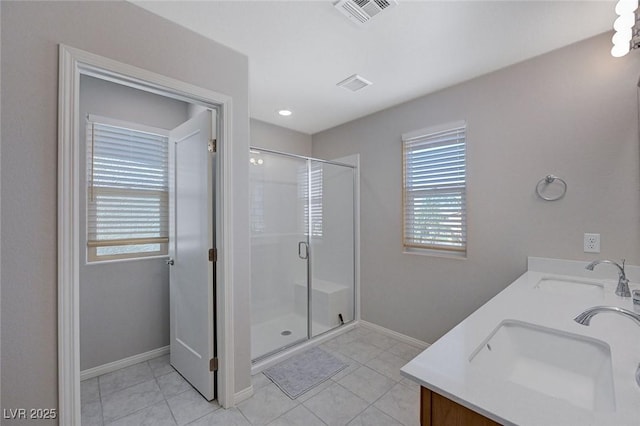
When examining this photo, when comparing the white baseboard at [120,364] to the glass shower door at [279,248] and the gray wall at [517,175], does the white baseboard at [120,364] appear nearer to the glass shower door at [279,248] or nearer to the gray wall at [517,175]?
the glass shower door at [279,248]

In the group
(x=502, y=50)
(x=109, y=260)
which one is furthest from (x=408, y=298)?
(x=109, y=260)

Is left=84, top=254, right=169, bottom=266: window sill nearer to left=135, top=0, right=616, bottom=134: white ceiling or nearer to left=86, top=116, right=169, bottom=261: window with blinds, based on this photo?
left=86, top=116, right=169, bottom=261: window with blinds

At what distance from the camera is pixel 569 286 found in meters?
1.81

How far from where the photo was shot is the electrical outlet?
1837 millimetres

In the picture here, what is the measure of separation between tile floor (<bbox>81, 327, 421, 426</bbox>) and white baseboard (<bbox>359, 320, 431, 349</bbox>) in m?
0.35

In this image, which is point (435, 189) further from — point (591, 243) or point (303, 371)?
point (303, 371)

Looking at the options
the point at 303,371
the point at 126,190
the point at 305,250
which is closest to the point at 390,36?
the point at 305,250

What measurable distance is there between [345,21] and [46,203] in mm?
1841

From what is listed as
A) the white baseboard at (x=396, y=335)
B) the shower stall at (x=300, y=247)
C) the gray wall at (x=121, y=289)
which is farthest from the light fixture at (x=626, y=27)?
the gray wall at (x=121, y=289)

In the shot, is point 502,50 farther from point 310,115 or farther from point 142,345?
point 142,345

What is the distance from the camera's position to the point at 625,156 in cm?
175

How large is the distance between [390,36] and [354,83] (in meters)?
0.64

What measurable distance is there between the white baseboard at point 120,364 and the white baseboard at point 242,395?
1.15m

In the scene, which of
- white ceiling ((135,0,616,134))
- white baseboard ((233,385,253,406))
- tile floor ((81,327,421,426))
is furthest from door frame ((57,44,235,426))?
white baseboard ((233,385,253,406))
